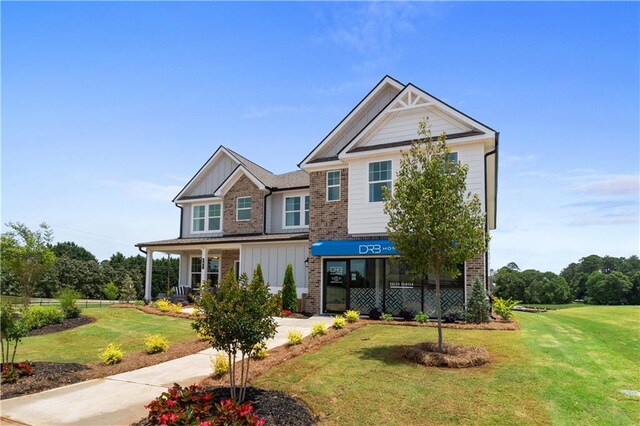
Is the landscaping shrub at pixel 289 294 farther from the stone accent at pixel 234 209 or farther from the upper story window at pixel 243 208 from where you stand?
the upper story window at pixel 243 208

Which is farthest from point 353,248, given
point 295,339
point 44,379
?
point 44,379

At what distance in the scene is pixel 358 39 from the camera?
12.8 metres

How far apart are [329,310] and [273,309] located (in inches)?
511

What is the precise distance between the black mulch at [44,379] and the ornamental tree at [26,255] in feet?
48.0

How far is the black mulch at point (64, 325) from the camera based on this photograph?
17172mm

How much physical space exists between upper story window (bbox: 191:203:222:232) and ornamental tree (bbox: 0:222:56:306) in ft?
28.1

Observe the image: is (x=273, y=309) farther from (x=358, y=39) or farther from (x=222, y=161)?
(x=222, y=161)

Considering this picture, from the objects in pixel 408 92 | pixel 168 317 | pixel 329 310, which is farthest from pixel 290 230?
pixel 408 92

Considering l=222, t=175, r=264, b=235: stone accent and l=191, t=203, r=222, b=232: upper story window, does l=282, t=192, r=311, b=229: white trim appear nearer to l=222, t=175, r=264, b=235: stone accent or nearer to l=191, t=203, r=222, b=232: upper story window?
l=222, t=175, r=264, b=235: stone accent

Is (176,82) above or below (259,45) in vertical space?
below

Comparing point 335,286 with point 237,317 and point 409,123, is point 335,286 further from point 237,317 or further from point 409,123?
point 237,317

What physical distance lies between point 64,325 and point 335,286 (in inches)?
460

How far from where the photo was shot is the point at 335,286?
2023 cm

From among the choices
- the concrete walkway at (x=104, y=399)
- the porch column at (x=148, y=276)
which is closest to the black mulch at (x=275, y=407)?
the concrete walkway at (x=104, y=399)
